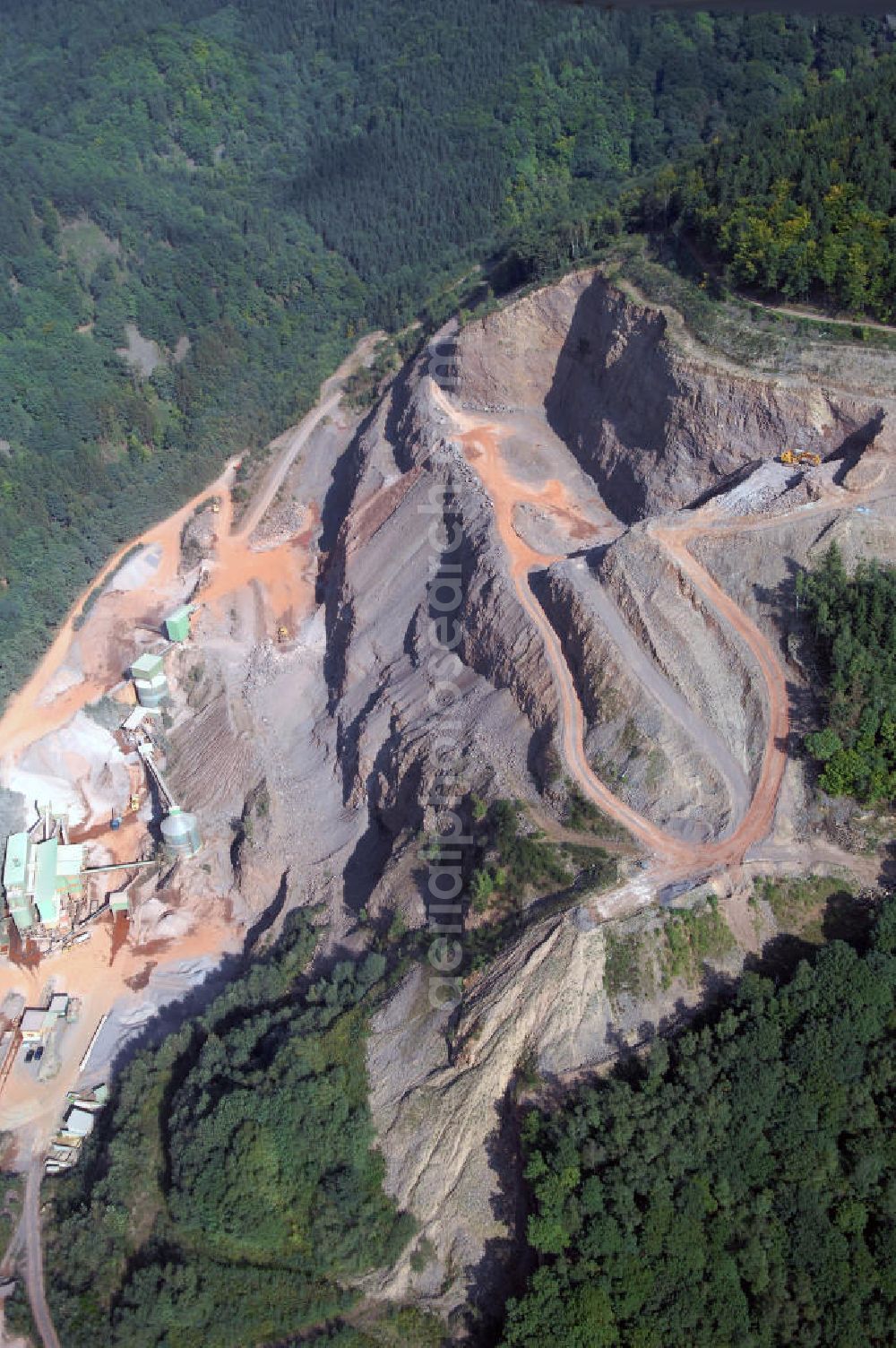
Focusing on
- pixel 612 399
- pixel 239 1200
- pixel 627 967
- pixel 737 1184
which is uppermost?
pixel 612 399

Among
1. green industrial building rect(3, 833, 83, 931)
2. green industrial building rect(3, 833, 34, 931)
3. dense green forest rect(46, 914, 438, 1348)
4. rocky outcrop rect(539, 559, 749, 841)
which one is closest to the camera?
dense green forest rect(46, 914, 438, 1348)

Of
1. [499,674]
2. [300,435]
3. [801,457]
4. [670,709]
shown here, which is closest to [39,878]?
[499,674]

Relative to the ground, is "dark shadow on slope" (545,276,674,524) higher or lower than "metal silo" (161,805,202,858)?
higher

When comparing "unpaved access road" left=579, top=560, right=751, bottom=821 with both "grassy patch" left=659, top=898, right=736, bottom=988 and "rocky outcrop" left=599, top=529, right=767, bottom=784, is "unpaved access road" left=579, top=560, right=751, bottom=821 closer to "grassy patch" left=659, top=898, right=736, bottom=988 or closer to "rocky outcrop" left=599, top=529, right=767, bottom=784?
"rocky outcrop" left=599, top=529, right=767, bottom=784

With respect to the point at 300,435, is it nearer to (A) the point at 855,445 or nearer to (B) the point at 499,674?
(B) the point at 499,674

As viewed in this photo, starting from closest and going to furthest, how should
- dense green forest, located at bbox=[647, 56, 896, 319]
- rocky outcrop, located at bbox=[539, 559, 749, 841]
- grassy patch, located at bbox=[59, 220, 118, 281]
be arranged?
rocky outcrop, located at bbox=[539, 559, 749, 841]
dense green forest, located at bbox=[647, 56, 896, 319]
grassy patch, located at bbox=[59, 220, 118, 281]

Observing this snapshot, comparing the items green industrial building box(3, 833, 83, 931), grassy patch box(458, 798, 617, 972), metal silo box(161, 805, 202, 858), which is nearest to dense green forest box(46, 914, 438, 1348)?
grassy patch box(458, 798, 617, 972)
